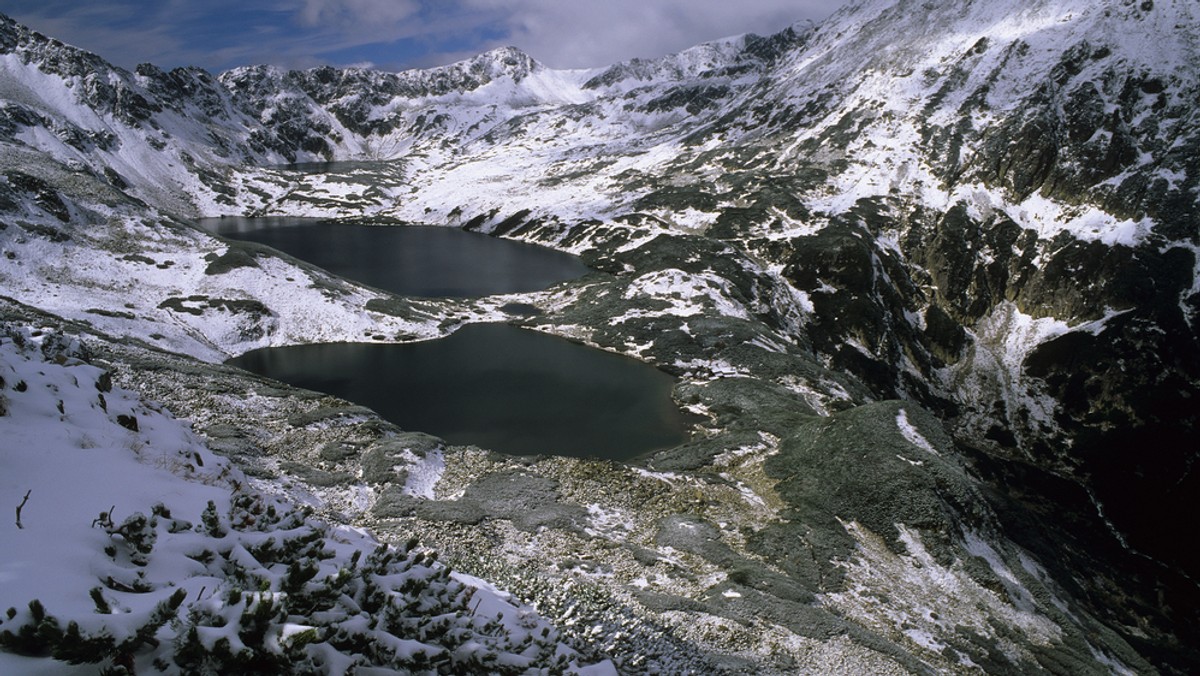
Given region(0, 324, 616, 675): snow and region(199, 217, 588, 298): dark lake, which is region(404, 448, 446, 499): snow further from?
region(199, 217, 588, 298): dark lake

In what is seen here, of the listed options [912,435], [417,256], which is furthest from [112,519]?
[417,256]

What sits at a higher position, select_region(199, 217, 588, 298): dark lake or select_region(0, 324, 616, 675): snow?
select_region(199, 217, 588, 298): dark lake

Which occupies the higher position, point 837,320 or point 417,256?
point 417,256

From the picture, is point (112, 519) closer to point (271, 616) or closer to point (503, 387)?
point (271, 616)

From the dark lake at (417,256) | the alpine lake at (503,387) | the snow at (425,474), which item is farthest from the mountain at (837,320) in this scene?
the dark lake at (417,256)

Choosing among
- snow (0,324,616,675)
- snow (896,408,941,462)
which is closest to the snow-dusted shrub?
snow (0,324,616,675)

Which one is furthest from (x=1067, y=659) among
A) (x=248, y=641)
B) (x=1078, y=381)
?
(x=1078, y=381)
